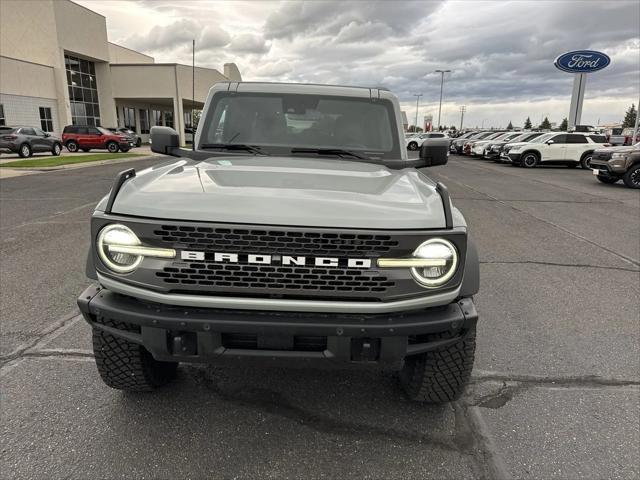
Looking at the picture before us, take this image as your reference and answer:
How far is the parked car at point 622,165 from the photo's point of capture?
1453 centimetres

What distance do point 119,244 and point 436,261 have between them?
4.80 ft

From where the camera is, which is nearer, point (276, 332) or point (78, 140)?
point (276, 332)

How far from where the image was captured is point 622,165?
14.7 m

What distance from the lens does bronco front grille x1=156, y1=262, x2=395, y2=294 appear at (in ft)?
6.87

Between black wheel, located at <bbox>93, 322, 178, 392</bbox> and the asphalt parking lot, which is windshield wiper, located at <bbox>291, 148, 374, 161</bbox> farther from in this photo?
black wheel, located at <bbox>93, 322, 178, 392</bbox>

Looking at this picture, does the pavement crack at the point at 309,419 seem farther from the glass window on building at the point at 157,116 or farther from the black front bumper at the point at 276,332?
the glass window on building at the point at 157,116

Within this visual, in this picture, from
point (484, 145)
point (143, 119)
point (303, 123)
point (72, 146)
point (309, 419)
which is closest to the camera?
point (309, 419)

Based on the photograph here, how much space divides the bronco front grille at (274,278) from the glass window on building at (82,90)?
138ft

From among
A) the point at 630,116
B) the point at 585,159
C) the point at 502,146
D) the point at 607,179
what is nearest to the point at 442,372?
the point at 607,179

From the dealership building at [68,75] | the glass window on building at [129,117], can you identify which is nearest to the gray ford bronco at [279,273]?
the dealership building at [68,75]

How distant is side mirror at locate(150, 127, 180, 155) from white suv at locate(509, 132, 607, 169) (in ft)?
75.0

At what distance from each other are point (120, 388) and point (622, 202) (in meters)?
12.9

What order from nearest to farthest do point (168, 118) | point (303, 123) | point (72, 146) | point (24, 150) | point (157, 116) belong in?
1. point (303, 123)
2. point (24, 150)
3. point (72, 146)
4. point (157, 116)
5. point (168, 118)

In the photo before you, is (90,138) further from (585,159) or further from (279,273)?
(279,273)
